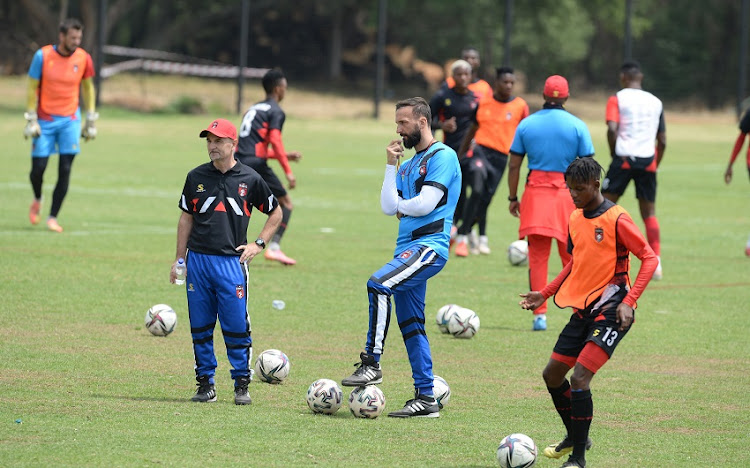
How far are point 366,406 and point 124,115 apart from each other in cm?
3234

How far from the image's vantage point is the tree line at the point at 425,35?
5403 centimetres

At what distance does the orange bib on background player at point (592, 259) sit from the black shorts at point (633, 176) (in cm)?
810

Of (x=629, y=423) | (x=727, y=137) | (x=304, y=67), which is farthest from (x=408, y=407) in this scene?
(x=304, y=67)

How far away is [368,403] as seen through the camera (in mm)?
8180

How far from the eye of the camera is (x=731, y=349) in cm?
1118

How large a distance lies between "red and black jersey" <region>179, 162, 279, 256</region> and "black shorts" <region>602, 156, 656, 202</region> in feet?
25.7

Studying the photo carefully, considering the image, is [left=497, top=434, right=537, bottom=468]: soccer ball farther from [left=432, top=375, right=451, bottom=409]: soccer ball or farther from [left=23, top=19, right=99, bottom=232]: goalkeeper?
[left=23, top=19, right=99, bottom=232]: goalkeeper

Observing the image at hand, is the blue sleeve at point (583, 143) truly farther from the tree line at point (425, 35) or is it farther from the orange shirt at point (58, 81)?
the tree line at point (425, 35)

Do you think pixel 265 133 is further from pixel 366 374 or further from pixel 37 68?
pixel 366 374

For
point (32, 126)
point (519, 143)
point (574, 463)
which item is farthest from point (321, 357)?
point (32, 126)

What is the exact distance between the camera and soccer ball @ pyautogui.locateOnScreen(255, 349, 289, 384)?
922cm

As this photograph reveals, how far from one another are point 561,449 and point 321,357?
11.2 feet

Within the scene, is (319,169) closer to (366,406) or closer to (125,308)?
(125,308)

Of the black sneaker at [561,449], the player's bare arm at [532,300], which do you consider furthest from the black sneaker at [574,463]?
the player's bare arm at [532,300]
